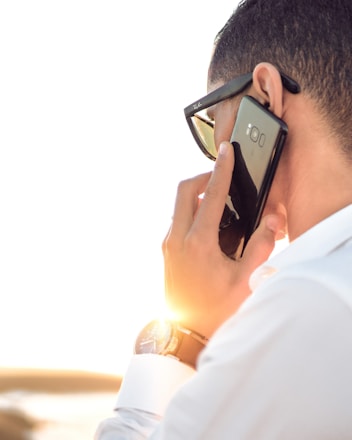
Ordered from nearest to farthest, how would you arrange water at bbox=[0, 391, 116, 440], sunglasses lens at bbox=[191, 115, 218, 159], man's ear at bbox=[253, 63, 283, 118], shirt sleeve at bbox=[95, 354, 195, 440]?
shirt sleeve at bbox=[95, 354, 195, 440]
man's ear at bbox=[253, 63, 283, 118]
sunglasses lens at bbox=[191, 115, 218, 159]
water at bbox=[0, 391, 116, 440]

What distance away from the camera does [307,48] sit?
201cm

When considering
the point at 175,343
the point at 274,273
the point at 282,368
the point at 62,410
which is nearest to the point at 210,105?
the point at 175,343

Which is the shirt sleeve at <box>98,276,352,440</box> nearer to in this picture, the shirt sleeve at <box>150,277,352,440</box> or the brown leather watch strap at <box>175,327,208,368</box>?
the shirt sleeve at <box>150,277,352,440</box>

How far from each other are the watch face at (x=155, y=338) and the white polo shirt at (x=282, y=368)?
2.58 ft

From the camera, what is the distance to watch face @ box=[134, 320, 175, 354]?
2115 mm

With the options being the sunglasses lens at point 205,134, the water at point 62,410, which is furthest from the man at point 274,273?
the water at point 62,410

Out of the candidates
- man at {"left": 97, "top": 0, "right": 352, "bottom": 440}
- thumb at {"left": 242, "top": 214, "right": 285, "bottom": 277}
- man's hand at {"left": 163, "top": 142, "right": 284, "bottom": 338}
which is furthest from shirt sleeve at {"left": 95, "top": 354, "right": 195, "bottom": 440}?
thumb at {"left": 242, "top": 214, "right": 285, "bottom": 277}

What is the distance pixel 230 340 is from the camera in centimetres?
127

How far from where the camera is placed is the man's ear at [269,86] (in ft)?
6.33

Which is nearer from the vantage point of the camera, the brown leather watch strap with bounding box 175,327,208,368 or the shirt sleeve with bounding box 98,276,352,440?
Answer: the shirt sleeve with bounding box 98,276,352,440

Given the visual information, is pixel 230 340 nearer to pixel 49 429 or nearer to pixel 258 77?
pixel 258 77

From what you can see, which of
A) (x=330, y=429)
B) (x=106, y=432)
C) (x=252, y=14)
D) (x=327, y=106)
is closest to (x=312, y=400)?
(x=330, y=429)

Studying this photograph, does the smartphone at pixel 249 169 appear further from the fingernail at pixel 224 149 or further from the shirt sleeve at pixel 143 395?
the shirt sleeve at pixel 143 395

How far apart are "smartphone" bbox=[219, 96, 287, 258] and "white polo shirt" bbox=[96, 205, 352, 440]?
2.31 ft
